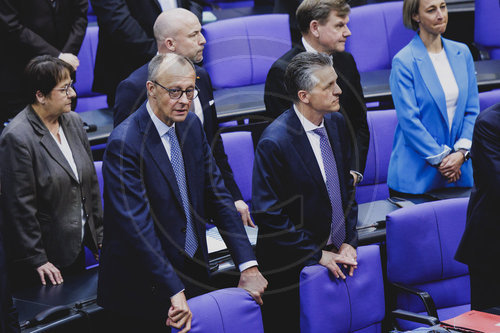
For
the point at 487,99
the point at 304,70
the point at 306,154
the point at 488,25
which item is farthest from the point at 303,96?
the point at 488,25

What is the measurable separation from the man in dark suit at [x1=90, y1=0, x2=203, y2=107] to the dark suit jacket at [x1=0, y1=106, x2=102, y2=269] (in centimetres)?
83

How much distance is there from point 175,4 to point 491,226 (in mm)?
2090

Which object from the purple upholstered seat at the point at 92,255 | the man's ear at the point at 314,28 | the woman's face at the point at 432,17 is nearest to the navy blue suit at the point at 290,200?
the man's ear at the point at 314,28

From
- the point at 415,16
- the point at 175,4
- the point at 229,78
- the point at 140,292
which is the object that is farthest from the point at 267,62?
the point at 140,292

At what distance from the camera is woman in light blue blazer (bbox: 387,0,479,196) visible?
343 centimetres

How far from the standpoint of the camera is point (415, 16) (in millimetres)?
3516

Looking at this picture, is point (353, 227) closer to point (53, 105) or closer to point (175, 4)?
point (53, 105)

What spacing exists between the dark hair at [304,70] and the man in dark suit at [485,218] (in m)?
0.60

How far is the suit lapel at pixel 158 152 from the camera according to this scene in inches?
94.1

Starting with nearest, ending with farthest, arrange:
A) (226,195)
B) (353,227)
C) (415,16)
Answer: (226,195) < (353,227) < (415,16)

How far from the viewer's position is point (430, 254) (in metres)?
3.02

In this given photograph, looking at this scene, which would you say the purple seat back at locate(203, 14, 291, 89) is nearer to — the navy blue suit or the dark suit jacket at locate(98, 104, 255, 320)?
the navy blue suit

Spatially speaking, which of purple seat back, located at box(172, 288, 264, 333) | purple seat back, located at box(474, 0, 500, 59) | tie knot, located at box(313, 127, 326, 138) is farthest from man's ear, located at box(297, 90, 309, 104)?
purple seat back, located at box(474, 0, 500, 59)

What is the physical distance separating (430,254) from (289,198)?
71cm
